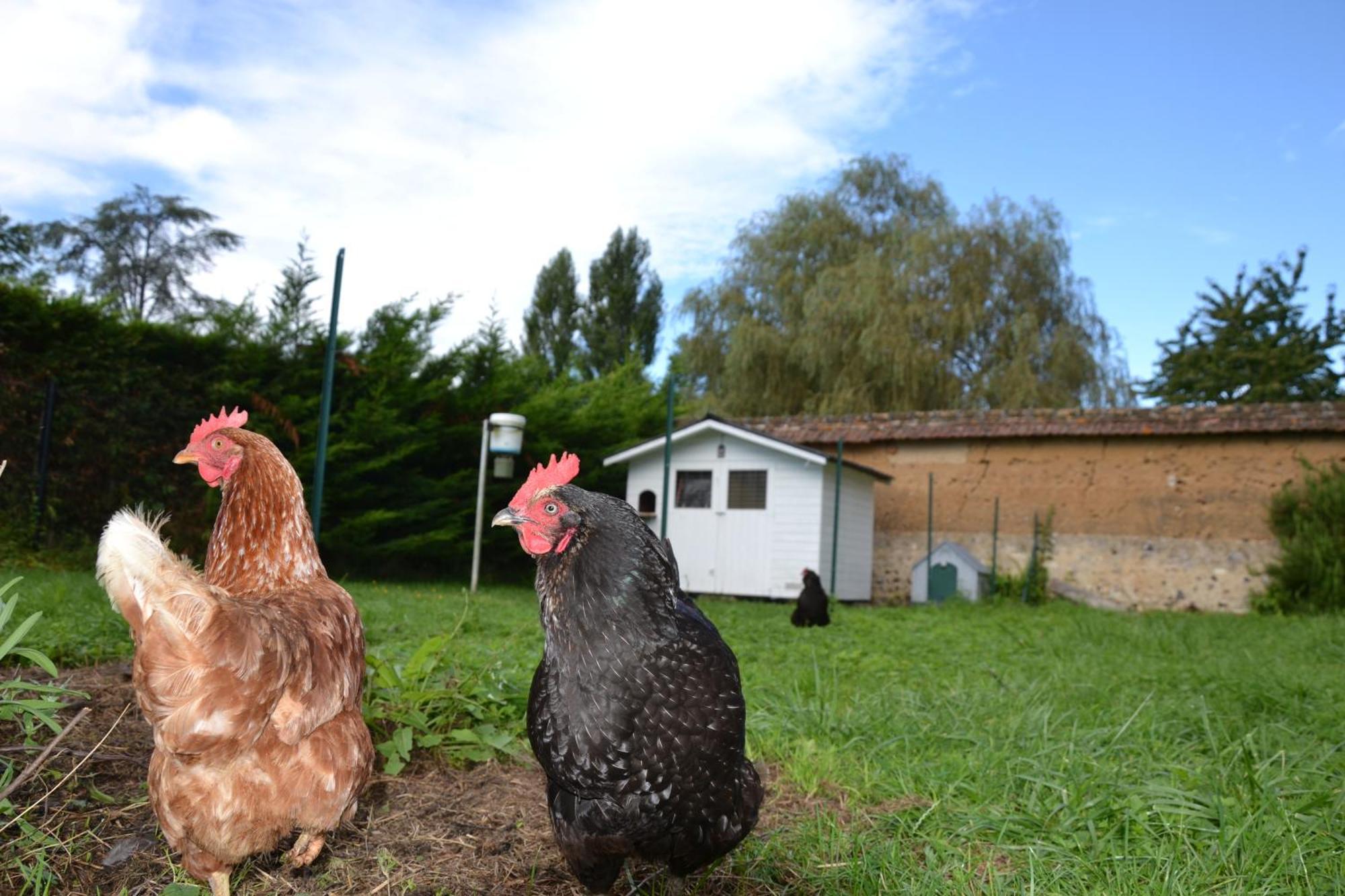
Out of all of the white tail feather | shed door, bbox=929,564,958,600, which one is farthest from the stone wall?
the white tail feather

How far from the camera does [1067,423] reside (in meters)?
A: 14.7

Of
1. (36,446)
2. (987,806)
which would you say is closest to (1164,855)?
(987,806)

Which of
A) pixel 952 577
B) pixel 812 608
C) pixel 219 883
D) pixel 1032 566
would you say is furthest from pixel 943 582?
pixel 219 883

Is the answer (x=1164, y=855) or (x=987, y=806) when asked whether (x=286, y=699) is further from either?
(x=1164, y=855)

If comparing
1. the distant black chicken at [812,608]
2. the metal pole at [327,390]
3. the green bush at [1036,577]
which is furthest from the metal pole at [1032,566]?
the metal pole at [327,390]

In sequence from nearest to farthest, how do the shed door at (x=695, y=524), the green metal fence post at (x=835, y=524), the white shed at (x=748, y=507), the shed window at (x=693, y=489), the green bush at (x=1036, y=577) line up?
the green metal fence post at (x=835, y=524), the white shed at (x=748, y=507), the green bush at (x=1036, y=577), the shed door at (x=695, y=524), the shed window at (x=693, y=489)

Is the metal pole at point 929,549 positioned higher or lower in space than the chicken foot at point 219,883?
higher

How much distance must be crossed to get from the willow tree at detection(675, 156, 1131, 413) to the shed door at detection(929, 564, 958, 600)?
258 inches

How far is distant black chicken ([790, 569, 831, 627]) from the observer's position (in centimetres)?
854

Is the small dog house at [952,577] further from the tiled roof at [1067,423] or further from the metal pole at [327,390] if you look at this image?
the metal pole at [327,390]

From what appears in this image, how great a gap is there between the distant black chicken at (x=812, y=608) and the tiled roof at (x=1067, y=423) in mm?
7768

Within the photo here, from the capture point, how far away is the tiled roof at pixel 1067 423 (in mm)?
13344

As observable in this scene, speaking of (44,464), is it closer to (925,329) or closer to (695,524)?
(695,524)

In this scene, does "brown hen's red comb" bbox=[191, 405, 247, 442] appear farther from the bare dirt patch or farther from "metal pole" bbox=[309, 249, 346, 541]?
"metal pole" bbox=[309, 249, 346, 541]
